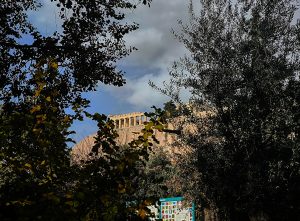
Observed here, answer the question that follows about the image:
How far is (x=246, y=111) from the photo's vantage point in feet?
36.4

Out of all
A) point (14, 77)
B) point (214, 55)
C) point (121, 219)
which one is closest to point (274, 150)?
point (214, 55)

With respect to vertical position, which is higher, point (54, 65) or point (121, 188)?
point (54, 65)

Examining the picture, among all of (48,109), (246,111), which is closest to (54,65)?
(48,109)

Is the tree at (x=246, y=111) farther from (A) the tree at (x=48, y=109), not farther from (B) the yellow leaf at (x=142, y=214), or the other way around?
(B) the yellow leaf at (x=142, y=214)

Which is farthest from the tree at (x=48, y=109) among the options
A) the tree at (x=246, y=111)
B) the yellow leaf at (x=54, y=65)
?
the tree at (x=246, y=111)

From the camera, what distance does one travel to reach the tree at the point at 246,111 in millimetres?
10758

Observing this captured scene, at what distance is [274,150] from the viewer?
437 inches

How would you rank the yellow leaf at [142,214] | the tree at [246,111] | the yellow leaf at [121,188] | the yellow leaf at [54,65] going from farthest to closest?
1. the tree at [246,111]
2. the yellow leaf at [54,65]
3. the yellow leaf at [121,188]
4. the yellow leaf at [142,214]

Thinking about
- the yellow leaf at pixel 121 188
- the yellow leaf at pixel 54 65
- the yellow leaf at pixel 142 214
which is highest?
the yellow leaf at pixel 54 65

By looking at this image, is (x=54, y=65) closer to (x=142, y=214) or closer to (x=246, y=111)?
(x=142, y=214)

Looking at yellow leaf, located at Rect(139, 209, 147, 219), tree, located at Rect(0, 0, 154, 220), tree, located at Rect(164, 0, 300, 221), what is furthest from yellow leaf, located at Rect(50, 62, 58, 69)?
tree, located at Rect(164, 0, 300, 221)

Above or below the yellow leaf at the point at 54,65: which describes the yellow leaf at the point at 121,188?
below

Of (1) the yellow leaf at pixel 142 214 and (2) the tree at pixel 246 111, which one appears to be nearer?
(1) the yellow leaf at pixel 142 214

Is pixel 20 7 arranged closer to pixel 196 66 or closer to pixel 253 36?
pixel 196 66
